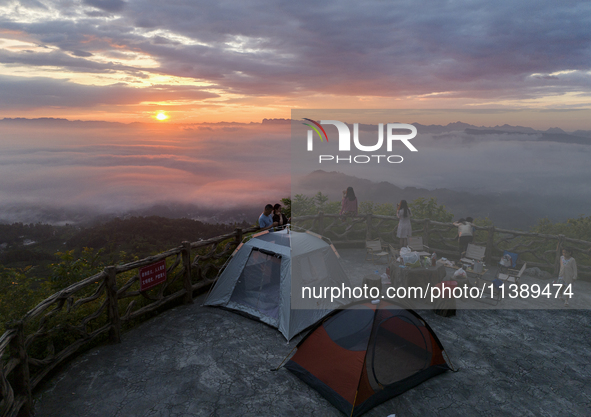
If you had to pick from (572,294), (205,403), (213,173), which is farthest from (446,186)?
(213,173)

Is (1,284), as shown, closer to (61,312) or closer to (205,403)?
(61,312)

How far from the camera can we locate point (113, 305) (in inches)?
249

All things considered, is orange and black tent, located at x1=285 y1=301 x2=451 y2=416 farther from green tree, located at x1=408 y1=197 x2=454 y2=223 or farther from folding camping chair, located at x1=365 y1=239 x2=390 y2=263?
green tree, located at x1=408 y1=197 x2=454 y2=223

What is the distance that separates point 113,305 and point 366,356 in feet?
15.7

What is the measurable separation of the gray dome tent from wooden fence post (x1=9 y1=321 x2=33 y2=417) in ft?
12.4

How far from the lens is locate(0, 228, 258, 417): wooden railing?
4.41 m

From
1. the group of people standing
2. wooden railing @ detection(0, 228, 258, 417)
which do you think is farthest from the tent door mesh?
the group of people standing

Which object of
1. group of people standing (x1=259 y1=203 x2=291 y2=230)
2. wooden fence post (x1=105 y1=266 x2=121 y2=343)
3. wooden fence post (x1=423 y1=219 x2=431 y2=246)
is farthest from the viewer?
wooden fence post (x1=423 y1=219 x2=431 y2=246)

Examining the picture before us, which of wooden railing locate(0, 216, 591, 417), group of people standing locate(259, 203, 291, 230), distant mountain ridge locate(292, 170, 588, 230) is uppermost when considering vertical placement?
group of people standing locate(259, 203, 291, 230)

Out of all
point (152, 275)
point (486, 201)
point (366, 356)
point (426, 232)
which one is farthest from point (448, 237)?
point (486, 201)


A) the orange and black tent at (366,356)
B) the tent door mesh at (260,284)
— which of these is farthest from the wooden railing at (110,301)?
the orange and black tent at (366,356)

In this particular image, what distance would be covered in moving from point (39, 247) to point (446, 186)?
50.2 m

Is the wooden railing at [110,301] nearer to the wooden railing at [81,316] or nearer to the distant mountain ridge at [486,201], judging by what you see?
the wooden railing at [81,316]

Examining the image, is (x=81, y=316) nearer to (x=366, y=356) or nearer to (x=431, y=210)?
(x=366, y=356)
